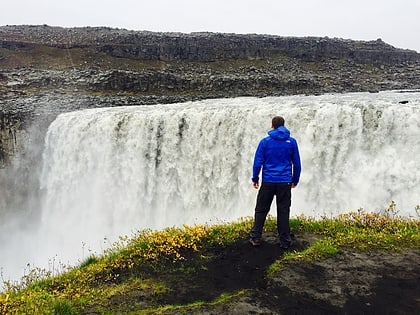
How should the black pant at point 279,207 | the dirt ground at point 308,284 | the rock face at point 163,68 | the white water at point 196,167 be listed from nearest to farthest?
the dirt ground at point 308,284
the black pant at point 279,207
the white water at point 196,167
the rock face at point 163,68

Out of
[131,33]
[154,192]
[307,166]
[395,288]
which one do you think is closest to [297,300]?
→ [395,288]

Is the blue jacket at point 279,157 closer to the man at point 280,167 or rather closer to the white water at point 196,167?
the man at point 280,167

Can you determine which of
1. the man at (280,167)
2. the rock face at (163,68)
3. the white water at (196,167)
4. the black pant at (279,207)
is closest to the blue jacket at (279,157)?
the man at (280,167)

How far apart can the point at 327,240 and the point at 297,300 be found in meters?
2.49

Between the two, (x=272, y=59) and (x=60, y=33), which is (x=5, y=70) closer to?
(x=60, y=33)

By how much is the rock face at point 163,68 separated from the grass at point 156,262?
2499cm

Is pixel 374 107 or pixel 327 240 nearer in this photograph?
pixel 327 240

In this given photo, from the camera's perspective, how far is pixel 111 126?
26156 mm

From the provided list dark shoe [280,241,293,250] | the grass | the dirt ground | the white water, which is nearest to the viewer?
the dirt ground

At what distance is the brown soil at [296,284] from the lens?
20.7ft

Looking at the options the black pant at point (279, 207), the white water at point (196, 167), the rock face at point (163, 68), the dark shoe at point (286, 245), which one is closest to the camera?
the dark shoe at point (286, 245)

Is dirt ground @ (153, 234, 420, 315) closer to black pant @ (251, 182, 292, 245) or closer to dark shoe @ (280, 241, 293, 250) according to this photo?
dark shoe @ (280, 241, 293, 250)

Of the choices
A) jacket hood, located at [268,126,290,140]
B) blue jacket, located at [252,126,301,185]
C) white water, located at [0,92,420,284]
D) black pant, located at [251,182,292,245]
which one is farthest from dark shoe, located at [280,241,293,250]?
white water, located at [0,92,420,284]

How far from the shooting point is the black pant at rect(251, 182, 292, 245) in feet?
28.7
